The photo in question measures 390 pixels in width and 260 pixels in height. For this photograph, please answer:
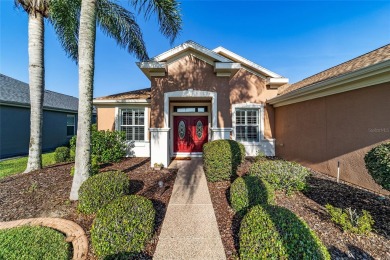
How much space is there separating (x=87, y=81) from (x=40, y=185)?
369 centimetres

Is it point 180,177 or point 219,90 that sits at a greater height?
point 219,90

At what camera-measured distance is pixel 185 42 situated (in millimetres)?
7812

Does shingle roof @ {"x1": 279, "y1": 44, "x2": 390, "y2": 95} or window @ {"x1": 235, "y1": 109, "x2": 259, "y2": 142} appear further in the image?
window @ {"x1": 235, "y1": 109, "x2": 259, "y2": 142}

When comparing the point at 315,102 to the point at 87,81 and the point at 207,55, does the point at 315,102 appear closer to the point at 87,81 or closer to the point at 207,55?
the point at 207,55

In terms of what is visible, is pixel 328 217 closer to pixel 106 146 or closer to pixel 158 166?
pixel 158 166

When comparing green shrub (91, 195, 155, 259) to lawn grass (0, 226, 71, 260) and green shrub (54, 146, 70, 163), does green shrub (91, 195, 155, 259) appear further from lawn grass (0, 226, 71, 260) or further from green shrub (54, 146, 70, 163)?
green shrub (54, 146, 70, 163)

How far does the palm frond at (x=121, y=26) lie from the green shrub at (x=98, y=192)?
713 cm

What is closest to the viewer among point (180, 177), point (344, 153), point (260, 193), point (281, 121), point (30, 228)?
point (30, 228)

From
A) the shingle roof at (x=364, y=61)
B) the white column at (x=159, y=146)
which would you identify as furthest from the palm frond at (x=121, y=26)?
the shingle roof at (x=364, y=61)

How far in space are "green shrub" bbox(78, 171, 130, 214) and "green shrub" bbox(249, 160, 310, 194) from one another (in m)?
3.66

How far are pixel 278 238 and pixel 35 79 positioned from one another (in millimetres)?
9313

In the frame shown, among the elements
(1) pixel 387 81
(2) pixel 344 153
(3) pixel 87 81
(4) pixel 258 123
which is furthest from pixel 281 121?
(3) pixel 87 81

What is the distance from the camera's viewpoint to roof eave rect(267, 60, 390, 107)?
483 centimetres

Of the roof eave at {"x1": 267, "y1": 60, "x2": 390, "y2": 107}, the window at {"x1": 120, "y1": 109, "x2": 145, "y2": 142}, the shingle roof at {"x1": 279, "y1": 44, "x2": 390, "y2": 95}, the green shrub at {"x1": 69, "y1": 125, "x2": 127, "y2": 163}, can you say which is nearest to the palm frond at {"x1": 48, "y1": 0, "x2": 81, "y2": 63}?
the window at {"x1": 120, "y1": 109, "x2": 145, "y2": 142}
